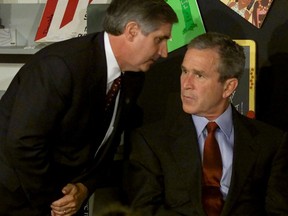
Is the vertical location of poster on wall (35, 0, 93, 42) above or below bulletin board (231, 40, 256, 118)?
above

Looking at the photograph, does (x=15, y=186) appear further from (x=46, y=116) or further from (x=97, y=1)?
(x=97, y=1)

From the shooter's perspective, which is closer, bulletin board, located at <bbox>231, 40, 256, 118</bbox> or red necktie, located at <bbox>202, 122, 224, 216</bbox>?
red necktie, located at <bbox>202, 122, 224, 216</bbox>

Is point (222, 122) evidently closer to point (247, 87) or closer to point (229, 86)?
point (229, 86)

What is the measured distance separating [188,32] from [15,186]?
939 millimetres

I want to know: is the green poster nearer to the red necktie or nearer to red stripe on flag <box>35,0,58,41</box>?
the red necktie

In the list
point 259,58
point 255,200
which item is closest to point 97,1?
point 259,58

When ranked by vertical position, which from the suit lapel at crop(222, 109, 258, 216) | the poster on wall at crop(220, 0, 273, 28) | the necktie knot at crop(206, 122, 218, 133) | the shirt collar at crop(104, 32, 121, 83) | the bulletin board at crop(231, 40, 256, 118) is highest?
the poster on wall at crop(220, 0, 273, 28)

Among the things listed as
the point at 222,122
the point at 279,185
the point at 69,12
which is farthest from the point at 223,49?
the point at 69,12

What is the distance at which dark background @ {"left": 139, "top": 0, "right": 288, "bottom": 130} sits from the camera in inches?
74.8

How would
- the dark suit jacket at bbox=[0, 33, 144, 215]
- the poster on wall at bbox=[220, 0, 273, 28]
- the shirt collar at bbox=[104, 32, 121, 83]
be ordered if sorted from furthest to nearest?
the poster on wall at bbox=[220, 0, 273, 28], the shirt collar at bbox=[104, 32, 121, 83], the dark suit jacket at bbox=[0, 33, 144, 215]

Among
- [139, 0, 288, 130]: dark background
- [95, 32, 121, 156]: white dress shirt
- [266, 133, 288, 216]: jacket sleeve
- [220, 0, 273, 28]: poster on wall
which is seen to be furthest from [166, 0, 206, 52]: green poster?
[266, 133, 288, 216]: jacket sleeve

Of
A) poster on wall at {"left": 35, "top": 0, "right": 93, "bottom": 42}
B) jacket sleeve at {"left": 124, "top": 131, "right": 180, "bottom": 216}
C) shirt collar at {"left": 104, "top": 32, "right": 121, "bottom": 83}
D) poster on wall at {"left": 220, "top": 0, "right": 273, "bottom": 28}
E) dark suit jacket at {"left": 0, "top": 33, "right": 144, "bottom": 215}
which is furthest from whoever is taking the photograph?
poster on wall at {"left": 35, "top": 0, "right": 93, "bottom": 42}

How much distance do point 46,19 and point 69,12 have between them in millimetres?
127

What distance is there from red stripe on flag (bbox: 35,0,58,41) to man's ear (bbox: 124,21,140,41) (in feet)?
3.22
